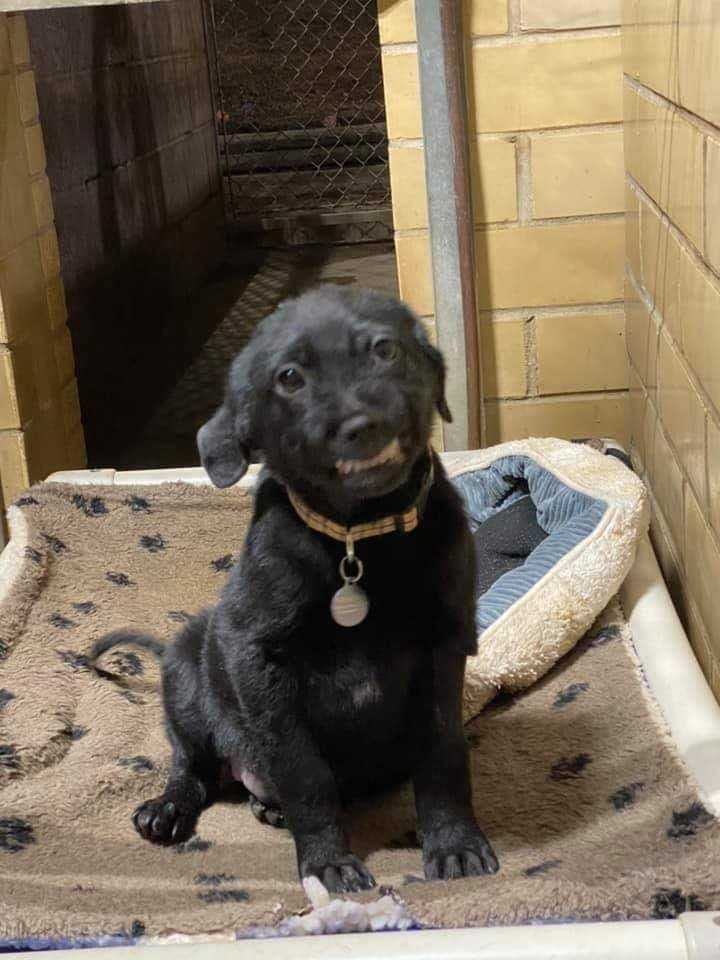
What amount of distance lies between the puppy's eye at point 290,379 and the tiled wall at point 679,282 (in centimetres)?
70

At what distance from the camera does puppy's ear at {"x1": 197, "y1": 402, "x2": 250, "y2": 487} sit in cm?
155

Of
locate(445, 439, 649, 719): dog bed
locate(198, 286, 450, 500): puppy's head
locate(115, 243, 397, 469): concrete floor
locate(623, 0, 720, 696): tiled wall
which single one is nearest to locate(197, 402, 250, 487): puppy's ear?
locate(198, 286, 450, 500): puppy's head

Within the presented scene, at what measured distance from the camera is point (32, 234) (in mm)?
3049

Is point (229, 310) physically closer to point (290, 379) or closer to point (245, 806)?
point (245, 806)

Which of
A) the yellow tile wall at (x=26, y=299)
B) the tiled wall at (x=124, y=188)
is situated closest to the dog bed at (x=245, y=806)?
the yellow tile wall at (x=26, y=299)

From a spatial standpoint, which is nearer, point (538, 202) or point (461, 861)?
point (461, 861)

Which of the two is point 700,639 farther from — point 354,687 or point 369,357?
point 369,357

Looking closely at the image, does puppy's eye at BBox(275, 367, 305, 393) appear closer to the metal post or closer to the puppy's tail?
the puppy's tail

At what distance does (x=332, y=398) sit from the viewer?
4.54 ft

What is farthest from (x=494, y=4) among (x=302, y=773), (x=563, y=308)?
(x=302, y=773)

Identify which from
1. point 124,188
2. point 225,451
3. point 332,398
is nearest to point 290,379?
point 332,398

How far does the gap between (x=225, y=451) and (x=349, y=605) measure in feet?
0.86

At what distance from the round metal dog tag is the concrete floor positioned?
204 cm

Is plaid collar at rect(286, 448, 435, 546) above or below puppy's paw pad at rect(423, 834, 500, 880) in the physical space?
above
